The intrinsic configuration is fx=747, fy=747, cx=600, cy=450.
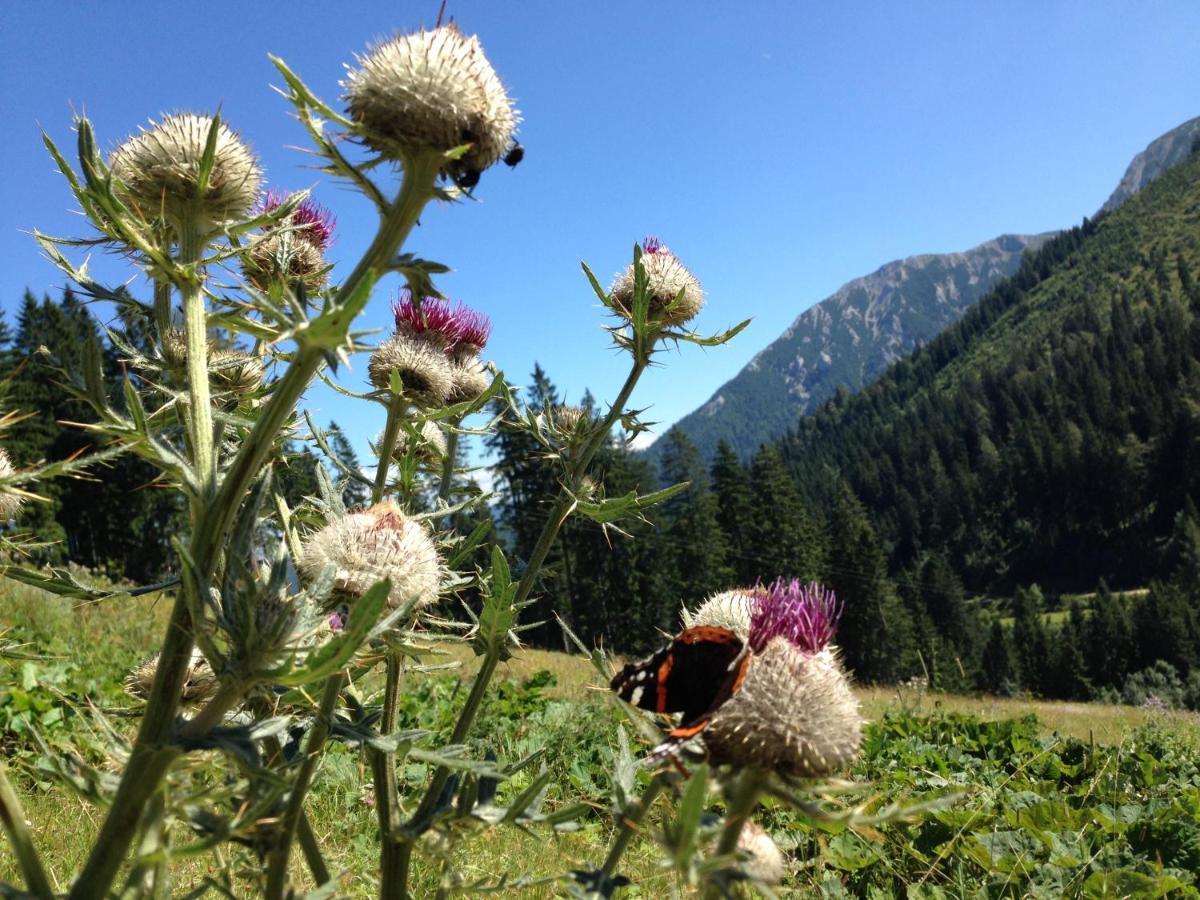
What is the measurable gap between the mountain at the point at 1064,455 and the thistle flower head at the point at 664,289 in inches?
5370

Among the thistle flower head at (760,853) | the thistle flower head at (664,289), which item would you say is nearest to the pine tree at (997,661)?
the thistle flower head at (664,289)

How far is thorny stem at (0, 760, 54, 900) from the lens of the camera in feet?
5.23

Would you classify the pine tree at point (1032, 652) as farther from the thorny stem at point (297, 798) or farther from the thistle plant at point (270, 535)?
the thorny stem at point (297, 798)

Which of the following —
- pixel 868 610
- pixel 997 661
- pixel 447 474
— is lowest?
pixel 997 661

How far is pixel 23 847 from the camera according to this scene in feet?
5.30

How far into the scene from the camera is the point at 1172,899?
4.50m

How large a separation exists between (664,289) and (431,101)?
10.3 feet

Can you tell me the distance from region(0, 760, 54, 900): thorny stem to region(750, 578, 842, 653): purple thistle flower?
1759 mm

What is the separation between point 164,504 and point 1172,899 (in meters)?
62.4

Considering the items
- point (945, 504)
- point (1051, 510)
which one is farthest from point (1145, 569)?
Result: point (945, 504)

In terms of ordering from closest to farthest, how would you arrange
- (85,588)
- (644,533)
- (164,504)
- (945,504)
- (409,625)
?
1. (85,588)
2. (409,625)
3. (164,504)
4. (644,533)
5. (945,504)

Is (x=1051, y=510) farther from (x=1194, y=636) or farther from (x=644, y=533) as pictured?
(x=644, y=533)

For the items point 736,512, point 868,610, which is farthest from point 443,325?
point 868,610

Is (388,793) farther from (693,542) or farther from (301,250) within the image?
(693,542)
